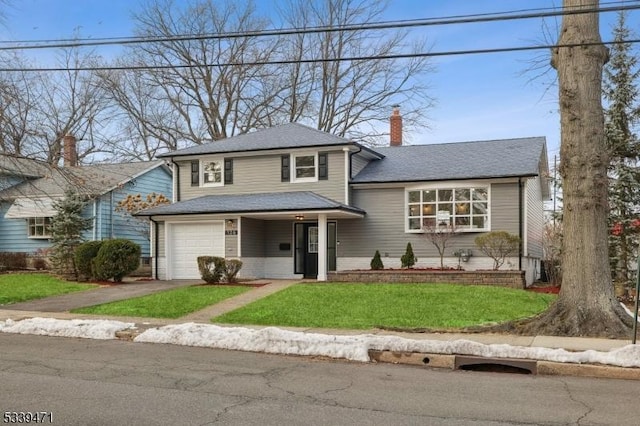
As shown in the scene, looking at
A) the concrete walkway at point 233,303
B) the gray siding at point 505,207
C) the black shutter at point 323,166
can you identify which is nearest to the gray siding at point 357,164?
the black shutter at point 323,166

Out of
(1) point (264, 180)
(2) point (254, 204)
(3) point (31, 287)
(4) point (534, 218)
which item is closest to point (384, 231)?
(2) point (254, 204)

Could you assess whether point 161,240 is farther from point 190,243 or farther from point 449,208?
point 449,208

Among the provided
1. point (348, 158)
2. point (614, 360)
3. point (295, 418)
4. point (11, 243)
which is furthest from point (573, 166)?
point (11, 243)

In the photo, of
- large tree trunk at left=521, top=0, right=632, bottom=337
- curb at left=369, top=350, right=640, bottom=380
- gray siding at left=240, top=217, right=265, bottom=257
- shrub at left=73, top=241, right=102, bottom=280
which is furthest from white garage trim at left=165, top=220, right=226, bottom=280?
curb at left=369, top=350, right=640, bottom=380

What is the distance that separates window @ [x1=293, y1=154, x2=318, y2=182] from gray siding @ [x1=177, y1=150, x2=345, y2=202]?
9.1 inches

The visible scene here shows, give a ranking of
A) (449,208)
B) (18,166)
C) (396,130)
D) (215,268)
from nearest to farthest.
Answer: (215,268) → (449,208) → (18,166) → (396,130)

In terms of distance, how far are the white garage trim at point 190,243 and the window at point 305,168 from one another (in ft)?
11.4

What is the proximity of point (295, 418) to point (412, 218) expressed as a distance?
56.5 feet

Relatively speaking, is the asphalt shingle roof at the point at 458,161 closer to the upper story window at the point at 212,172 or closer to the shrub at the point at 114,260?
the upper story window at the point at 212,172

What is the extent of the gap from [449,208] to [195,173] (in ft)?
33.7

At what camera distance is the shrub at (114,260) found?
2153cm

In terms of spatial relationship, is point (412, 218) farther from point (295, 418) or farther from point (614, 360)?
point (295, 418)

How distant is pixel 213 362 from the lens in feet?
31.6

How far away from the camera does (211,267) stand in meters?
20.5
